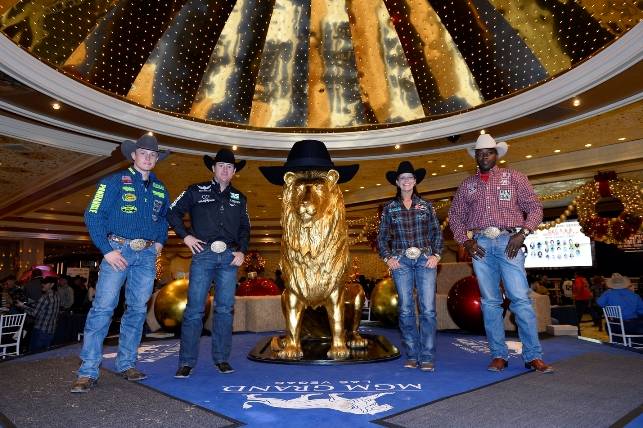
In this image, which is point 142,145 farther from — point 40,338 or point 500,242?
point 40,338

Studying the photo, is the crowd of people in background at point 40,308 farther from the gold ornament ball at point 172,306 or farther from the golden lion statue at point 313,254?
the golden lion statue at point 313,254

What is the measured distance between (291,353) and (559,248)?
639 inches

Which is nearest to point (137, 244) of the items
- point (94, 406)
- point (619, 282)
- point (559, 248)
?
point (94, 406)

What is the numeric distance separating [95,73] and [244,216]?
3630 millimetres

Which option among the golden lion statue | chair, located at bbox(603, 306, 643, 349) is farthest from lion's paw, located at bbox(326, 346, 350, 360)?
chair, located at bbox(603, 306, 643, 349)

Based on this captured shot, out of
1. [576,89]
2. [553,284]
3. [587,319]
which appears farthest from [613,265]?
[576,89]

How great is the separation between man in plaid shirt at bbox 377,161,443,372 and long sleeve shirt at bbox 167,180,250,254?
112 centimetres

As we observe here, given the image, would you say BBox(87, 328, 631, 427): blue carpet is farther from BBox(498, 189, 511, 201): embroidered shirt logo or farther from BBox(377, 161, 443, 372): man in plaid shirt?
BBox(498, 189, 511, 201): embroidered shirt logo

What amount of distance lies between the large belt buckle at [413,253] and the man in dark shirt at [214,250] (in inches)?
47.0

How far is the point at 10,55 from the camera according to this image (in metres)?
4.89

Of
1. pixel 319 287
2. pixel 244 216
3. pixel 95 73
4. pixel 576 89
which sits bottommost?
pixel 319 287

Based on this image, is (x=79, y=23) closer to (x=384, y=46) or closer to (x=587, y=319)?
(x=384, y=46)

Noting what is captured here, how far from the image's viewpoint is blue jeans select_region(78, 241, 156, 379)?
2883 millimetres

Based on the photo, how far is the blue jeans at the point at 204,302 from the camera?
326cm
